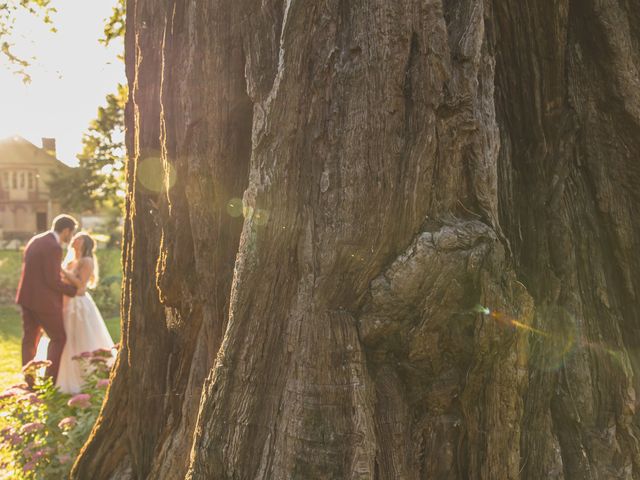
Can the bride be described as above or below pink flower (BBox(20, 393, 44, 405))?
above

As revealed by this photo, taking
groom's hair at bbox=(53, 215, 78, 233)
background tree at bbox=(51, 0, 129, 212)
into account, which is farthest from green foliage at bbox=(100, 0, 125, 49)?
background tree at bbox=(51, 0, 129, 212)

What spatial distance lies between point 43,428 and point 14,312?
14.0 metres

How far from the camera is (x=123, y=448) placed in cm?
382

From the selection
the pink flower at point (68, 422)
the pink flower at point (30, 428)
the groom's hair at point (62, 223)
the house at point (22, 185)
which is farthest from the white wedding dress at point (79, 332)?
the house at point (22, 185)

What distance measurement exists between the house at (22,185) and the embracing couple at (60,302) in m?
53.1

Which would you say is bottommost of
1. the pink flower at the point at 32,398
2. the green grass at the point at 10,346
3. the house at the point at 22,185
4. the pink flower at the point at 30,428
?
the green grass at the point at 10,346

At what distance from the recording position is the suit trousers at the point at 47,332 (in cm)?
819

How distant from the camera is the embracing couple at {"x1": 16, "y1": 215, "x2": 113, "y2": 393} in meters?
8.05

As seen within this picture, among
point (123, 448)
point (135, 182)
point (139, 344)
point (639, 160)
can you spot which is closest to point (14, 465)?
point (123, 448)

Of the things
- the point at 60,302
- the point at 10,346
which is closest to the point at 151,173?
the point at 60,302

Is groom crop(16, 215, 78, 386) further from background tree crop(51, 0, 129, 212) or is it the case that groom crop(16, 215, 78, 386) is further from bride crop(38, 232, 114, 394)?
background tree crop(51, 0, 129, 212)

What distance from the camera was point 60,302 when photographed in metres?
8.32

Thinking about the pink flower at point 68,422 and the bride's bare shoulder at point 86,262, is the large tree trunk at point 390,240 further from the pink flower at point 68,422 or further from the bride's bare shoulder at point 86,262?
the bride's bare shoulder at point 86,262

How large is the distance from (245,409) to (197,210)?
1.05 metres
